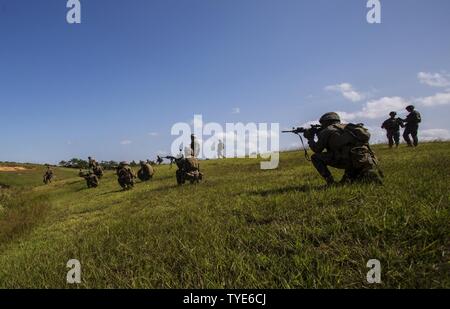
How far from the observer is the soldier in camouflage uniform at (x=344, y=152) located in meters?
8.52

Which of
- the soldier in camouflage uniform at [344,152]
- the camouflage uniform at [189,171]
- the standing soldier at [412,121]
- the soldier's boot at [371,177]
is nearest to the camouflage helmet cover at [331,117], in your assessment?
the soldier in camouflage uniform at [344,152]

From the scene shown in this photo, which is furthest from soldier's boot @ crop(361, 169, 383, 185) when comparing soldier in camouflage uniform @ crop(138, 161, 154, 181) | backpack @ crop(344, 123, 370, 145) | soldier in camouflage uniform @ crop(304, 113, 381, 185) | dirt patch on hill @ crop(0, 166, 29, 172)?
dirt patch on hill @ crop(0, 166, 29, 172)

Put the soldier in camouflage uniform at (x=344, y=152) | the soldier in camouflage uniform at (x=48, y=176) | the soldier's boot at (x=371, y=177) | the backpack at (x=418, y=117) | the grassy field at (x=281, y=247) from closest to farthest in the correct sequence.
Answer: the grassy field at (x=281, y=247)
the soldier's boot at (x=371, y=177)
the soldier in camouflage uniform at (x=344, y=152)
the backpack at (x=418, y=117)
the soldier in camouflage uniform at (x=48, y=176)

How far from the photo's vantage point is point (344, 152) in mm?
8961

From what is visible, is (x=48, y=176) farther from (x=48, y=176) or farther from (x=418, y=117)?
(x=418, y=117)

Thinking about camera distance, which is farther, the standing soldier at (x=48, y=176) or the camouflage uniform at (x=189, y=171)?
the standing soldier at (x=48, y=176)

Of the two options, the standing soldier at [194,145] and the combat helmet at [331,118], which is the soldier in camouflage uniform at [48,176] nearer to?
the standing soldier at [194,145]

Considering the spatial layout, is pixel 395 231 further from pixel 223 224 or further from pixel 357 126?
pixel 357 126

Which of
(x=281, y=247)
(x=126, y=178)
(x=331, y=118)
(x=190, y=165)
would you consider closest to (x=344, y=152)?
(x=331, y=118)

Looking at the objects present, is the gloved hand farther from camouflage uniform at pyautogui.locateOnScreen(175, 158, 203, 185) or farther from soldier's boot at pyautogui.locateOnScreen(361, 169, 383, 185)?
camouflage uniform at pyautogui.locateOnScreen(175, 158, 203, 185)

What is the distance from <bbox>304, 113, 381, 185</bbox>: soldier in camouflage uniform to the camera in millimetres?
8516

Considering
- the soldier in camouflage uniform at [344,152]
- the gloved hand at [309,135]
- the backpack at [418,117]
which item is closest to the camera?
the soldier in camouflage uniform at [344,152]
